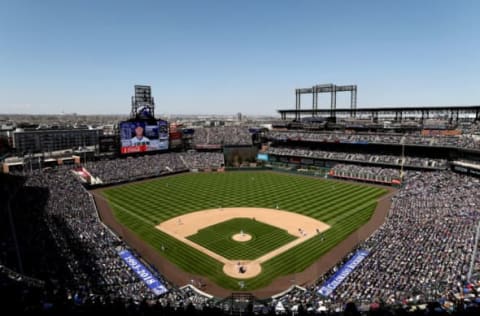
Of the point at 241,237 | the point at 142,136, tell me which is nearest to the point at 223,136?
the point at 142,136

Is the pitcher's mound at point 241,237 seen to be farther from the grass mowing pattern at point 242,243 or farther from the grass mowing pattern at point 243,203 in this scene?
the grass mowing pattern at point 243,203

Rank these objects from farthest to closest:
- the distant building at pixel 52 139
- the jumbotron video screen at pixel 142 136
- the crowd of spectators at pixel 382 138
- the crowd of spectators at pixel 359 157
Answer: the distant building at pixel 52 139, the jumbotron video screen at pixel 142 136, the crowd of spectators at pixel 359 157, the crowd of spectators at pixel 382 138

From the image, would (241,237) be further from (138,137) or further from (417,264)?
(138,137)

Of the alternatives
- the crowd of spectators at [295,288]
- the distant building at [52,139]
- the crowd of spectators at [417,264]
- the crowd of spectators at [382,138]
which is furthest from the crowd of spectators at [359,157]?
the distant building at [52,139]

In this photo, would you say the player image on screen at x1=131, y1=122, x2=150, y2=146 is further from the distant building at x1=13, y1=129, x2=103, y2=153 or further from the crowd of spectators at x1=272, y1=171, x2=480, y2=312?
the distant building at x1=13, y1=129, x2=103, y2=153

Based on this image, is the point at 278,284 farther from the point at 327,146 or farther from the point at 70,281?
the point at 327,146

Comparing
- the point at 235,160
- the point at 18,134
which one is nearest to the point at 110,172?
the point at 235,160

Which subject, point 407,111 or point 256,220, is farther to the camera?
point 407,111
